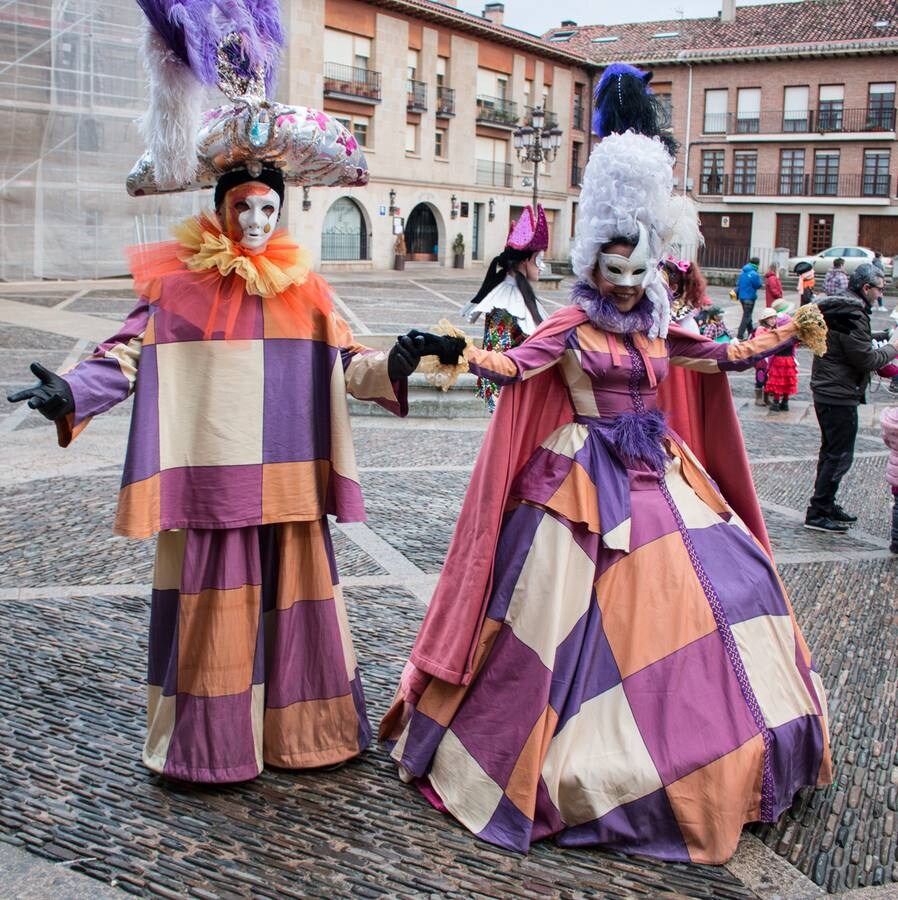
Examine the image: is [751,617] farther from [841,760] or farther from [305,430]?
[305,430]

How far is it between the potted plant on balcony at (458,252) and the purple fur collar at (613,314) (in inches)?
1251

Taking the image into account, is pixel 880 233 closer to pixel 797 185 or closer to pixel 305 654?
pixel 797 185

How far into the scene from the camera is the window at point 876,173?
38219mm

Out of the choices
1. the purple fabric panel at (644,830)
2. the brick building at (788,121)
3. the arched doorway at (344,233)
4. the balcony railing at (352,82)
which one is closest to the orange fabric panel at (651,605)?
the purple fabric panel at (644,830)

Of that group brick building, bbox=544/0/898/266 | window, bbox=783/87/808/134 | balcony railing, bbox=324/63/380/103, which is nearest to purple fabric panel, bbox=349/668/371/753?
balcony railing, bbox=324/63/380/103

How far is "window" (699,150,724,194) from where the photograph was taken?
40.9m

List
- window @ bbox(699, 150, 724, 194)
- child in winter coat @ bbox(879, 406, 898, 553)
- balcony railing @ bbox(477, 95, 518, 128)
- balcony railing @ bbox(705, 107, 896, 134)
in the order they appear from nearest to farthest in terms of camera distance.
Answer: child in winter coat @ bbox(879, 406, 898, 553), balcony railing @ bbox(477, 95, 518, 128), balcony railing @ bbox(705, 107, 896, 134), window @ bbox(699, 150, 724, 194)

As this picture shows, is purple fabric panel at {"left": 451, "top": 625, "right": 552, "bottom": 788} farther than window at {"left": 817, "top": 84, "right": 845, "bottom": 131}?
No

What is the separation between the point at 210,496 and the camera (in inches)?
124

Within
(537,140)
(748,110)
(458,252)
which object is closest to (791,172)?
(748,110)

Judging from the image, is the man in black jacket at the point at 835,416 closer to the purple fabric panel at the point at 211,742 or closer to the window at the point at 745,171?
the purple fabric panel at the point at 211,742

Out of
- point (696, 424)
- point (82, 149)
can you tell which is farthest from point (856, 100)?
point (696, 424)

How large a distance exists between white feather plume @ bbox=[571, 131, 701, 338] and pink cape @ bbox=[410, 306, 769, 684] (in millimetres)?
170

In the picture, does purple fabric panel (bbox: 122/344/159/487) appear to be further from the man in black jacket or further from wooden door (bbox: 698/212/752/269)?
wooden door (bbox: 698/212/752/269)
